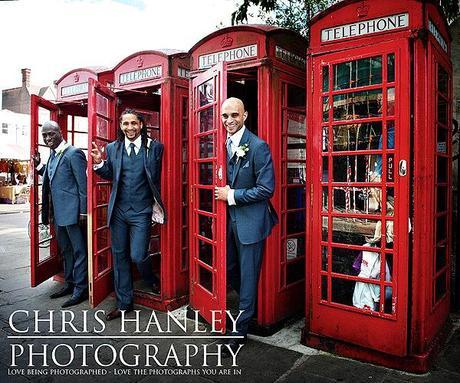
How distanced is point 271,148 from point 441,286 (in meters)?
2.07

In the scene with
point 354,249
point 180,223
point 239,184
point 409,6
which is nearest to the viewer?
point 409,6

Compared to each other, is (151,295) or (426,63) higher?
(426,63)

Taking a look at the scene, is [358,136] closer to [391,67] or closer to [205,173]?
[391,67]

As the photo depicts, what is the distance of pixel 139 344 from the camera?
3.78 meters

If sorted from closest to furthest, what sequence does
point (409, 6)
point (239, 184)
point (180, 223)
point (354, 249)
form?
point (409, 6) < point (354, 249) < point (239, 184) < point (180, 223)

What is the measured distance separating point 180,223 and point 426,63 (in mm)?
3000

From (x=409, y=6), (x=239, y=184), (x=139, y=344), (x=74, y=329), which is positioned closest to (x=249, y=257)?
(x=239, y=184)

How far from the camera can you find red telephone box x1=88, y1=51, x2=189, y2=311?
445cm

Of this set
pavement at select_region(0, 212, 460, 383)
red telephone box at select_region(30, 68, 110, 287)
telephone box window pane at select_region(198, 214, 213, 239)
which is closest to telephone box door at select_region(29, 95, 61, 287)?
red telephone box at select_region(30, 68, 110, 287)

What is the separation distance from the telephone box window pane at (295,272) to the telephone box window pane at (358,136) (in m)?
1.53

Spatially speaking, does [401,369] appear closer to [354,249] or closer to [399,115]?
[354,249]

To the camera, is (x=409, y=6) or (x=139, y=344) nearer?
(x=409, y=6)

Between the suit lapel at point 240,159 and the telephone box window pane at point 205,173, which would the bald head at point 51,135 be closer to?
the telephone box window pane at point 205,173

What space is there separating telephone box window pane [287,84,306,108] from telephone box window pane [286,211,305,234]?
118cm
